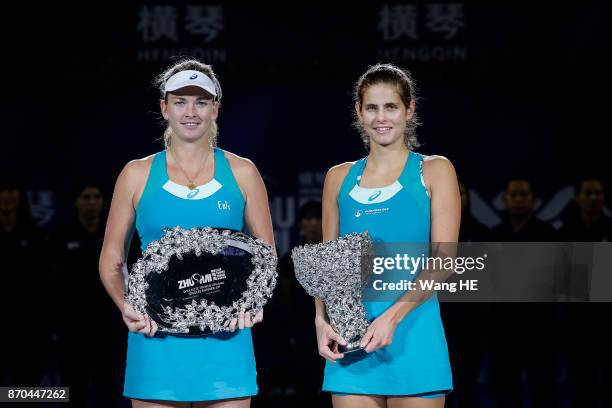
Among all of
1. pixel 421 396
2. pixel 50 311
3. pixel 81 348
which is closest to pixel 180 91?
pixel 421 396

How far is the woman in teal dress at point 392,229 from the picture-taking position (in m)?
3.63

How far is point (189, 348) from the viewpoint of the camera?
368cm

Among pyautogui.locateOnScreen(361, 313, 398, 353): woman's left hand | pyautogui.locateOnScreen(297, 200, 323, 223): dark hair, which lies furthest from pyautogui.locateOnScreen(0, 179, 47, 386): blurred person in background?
pyautogui.locateOnScreen(361, 313, 398, 353): woman's left hand

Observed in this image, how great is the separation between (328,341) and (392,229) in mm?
456

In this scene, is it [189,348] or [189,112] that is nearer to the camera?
[189,348]

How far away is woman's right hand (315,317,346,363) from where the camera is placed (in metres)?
3.63

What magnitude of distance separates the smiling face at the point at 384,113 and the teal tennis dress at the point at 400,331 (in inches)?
5.3

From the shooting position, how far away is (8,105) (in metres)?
7.60

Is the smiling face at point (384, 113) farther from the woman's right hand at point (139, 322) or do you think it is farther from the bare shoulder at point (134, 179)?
the woman's right hand at point (139, 322)

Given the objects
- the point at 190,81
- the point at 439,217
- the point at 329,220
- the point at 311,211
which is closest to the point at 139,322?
the point at 329,220

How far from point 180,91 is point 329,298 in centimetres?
94

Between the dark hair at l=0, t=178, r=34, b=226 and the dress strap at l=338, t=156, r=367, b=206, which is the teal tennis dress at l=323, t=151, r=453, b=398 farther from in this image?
the dark hair at l=0, t=178, r=34, b=226

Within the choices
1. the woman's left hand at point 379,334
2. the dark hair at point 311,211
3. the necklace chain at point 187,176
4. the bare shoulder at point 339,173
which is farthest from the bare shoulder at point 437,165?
the dark hair at point 311,211

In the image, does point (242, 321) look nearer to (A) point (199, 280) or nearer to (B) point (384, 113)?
(A) point (199, 280)
